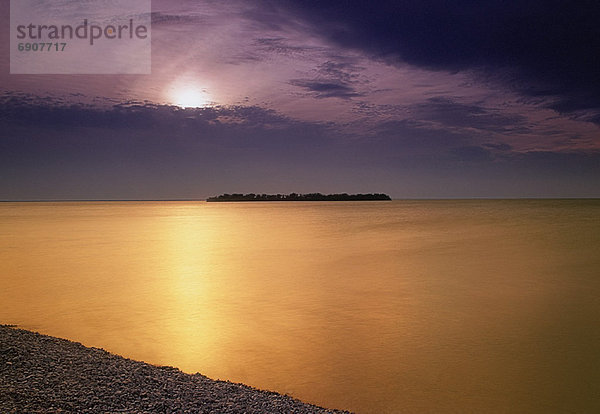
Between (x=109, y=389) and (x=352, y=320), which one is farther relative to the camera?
(x=352, y=320)

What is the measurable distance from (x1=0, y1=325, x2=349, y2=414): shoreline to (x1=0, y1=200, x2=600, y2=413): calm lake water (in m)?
1.14

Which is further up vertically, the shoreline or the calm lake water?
the shoreline

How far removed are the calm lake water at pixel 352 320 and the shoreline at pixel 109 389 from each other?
3.75ft

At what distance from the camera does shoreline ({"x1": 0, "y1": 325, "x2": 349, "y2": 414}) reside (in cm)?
411

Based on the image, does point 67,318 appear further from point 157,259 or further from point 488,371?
point 157,259

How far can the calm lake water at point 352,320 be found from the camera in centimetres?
590

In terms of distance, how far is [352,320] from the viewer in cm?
901

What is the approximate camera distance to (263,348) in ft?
24.1

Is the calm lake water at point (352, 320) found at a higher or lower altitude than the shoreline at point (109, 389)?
lower

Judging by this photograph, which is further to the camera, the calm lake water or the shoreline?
the calm lake water

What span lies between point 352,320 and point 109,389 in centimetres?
542

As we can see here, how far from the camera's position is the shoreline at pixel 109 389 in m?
4.11

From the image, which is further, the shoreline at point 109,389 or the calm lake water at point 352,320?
the calm lake water at point 352,320

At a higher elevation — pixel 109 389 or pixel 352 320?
pixel 109 389
